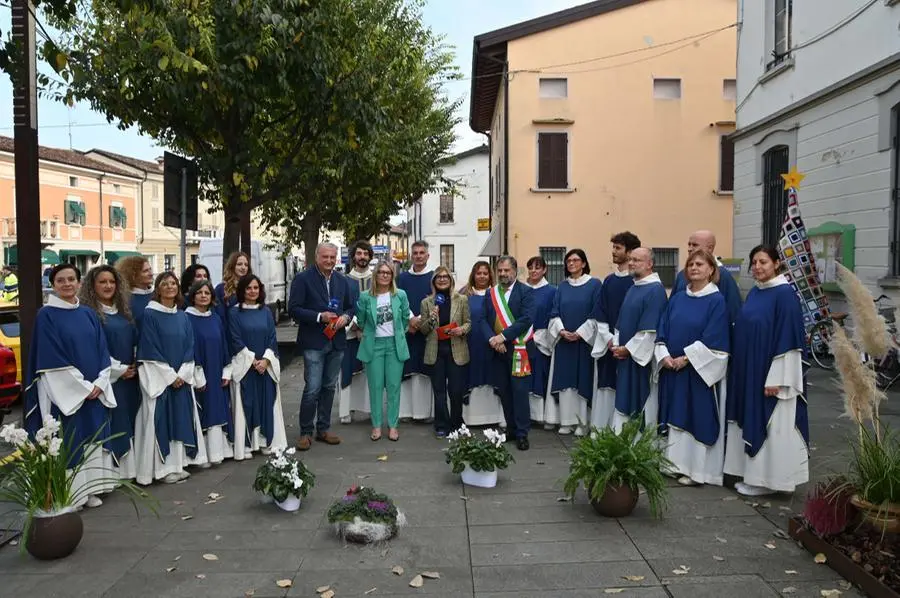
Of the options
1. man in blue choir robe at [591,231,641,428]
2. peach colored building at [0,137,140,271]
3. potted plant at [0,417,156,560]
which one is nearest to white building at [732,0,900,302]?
man in blue choir robe at [591,231,641,428]

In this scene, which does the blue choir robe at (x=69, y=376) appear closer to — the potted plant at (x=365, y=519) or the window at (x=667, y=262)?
the potted plant at (x=365, y=519)

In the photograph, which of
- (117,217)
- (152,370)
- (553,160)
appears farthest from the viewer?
(117,217)

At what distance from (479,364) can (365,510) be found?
10.8ft

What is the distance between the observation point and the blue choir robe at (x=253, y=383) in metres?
6.84

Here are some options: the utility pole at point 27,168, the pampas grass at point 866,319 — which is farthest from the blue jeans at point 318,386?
the pampas grass at point 866,319

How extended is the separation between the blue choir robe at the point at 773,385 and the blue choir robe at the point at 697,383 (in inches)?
7.2

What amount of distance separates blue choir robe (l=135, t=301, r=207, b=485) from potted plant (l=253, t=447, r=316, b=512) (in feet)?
4.08

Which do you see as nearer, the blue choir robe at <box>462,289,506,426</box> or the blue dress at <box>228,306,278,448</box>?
the blue dress at <box>228,306,278,448</box>

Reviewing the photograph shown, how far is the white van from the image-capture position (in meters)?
22.9

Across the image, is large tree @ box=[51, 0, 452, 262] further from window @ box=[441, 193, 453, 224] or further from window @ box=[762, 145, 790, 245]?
window @ box=[441, 193, 453, 224]

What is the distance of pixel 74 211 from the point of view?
1848 inches

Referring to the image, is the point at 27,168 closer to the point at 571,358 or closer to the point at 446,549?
the point at 446,549

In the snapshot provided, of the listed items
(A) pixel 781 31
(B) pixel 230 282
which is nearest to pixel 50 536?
(B) pixel 230 282

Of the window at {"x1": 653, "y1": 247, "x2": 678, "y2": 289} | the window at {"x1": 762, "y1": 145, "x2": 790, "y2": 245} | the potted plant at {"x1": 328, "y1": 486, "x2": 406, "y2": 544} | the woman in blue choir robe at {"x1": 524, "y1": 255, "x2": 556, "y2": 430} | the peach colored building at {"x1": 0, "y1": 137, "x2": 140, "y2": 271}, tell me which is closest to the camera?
Result: the potted plant at {"x1": 328, "y1": 486, "x2": 406, "y2": 544}
